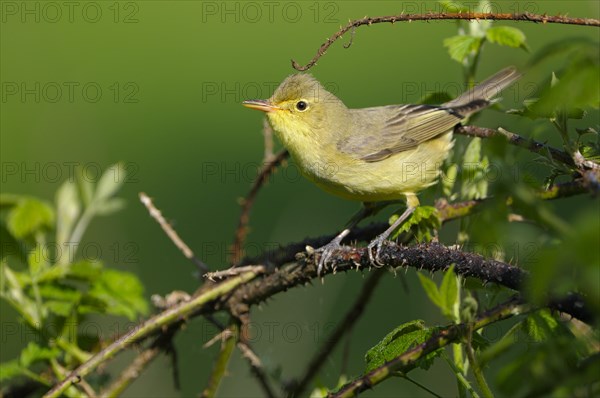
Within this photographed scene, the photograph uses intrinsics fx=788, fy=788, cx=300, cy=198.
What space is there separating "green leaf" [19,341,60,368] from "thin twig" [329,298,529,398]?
1.22 meters

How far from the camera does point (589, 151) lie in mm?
1527

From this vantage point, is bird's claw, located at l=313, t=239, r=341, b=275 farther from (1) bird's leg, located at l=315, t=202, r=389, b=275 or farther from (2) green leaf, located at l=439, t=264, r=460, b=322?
(2) green leaf, located at l=439, t=264, r=460, b=322

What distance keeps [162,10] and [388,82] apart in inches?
159

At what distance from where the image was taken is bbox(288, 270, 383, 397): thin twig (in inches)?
89.4

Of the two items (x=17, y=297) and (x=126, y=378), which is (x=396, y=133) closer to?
(x=126, y=378)

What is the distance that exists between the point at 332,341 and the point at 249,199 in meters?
0.60

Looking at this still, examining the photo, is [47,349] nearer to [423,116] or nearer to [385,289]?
[423,116]

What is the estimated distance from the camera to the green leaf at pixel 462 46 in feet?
7.52

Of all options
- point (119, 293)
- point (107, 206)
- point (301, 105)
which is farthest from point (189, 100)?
point (119, 293)

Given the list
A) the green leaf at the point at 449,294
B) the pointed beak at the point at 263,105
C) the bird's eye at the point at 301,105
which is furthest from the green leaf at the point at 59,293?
the bird's eye at the point at 301,105

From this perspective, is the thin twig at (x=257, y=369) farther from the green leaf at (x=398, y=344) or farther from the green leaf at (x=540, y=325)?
the green leaf at (x=540, y=325)

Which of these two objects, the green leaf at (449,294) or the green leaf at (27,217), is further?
the green leaf at (27,217)

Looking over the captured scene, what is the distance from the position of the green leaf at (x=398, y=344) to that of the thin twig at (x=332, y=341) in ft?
2.61

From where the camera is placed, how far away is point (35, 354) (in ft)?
7.45
